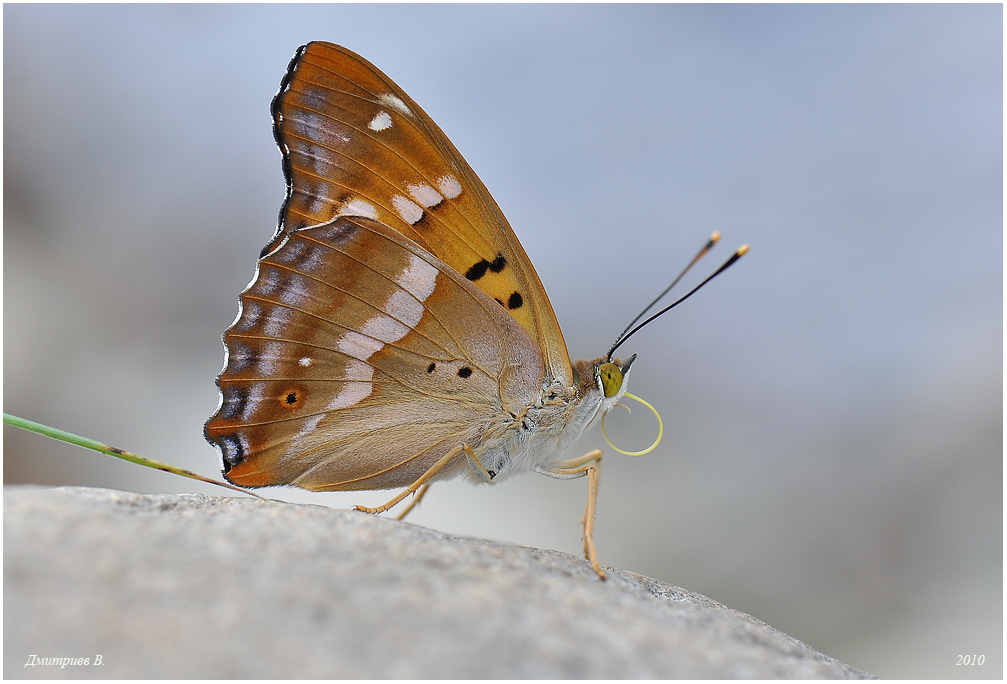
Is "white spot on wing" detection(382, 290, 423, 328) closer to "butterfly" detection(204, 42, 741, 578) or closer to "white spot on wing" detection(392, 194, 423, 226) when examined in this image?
"butterfly" detection(204, 42, 741, 578)

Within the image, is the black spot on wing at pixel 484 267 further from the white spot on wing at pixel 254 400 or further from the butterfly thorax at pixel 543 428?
the white spot on wing at pixel 254 400

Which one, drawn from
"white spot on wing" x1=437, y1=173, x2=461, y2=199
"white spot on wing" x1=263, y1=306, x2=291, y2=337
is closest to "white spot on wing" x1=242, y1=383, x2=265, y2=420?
"white spot on wing" x1=263, y1=306, x2=291, y2=337

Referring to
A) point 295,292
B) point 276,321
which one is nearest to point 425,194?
point 295,292

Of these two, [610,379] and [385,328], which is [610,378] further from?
[385,328]

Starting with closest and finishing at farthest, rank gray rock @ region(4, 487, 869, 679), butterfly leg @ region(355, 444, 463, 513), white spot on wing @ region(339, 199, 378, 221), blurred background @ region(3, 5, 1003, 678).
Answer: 1. gray rock @ region(4, 487, 869, 679)
2. butterfly leg @ region(355, 444, 463, 513)
3. white spot on wing @ region(339, 199, 378, 221)
4. blurred background @ region(3, 5, 1003, 678)

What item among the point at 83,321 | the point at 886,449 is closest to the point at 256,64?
the point at 83,321

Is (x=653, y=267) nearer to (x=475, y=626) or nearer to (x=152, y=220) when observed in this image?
(x=152, y=220)
